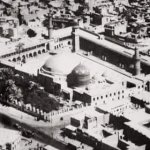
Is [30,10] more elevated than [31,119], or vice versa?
[30,10]

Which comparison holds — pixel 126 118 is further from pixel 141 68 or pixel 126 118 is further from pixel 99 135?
pixel 141 68

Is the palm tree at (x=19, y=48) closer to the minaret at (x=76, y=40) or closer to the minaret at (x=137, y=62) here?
the minaret at (x=76, y=40)

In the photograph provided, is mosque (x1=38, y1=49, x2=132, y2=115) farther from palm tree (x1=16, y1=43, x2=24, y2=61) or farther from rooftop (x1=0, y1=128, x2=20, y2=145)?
rooftop (x1=0, y1=128, x2=20, y2=145)

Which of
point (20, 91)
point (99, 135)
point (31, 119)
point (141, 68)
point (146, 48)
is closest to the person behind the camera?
point (99, 135)

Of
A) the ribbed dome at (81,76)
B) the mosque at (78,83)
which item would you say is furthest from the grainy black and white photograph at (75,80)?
the mosque at (78,83)

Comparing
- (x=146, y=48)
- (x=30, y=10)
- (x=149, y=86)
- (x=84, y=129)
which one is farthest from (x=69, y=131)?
(x=30, y=10)

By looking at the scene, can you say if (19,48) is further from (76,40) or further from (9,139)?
(9,139)

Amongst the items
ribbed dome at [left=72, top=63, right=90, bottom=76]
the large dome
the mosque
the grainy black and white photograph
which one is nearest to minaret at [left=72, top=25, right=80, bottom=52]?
the grainy black and white photograph
